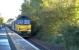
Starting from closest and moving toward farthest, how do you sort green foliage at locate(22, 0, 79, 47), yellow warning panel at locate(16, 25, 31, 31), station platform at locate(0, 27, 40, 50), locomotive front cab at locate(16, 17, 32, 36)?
station platform at locate(0, 27, 40, 50) < green foliage at locate(22, 0, 79, 47) < locomotive front cab at locate(16, 17, 32, 36) < yellow warning panel at locate(16, 25, 31, 31)

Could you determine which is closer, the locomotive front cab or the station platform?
the station platform

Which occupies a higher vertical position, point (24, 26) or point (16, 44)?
point (16, 44)

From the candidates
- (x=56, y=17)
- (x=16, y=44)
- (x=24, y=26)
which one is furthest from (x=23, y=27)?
(x=16, y=44)

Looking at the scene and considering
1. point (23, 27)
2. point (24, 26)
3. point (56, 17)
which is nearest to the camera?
point (56, 17)

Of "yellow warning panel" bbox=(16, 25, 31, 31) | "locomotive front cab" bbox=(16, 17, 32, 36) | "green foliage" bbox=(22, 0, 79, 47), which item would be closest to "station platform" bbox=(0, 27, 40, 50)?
"green foliage" bbox=(22, 0, 79, 47)

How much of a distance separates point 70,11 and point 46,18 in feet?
18.7

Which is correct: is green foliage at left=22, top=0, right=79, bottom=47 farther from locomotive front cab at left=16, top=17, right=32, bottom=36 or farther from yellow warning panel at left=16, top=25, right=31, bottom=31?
yellow warning panel at left=16, top=25, right=31, bottom=31

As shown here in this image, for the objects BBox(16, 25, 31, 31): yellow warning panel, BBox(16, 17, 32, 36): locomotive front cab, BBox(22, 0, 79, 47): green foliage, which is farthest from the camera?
BBox(16, 25, 31, 31): yellow warning panel

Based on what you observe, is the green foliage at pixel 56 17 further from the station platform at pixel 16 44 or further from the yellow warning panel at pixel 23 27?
the yellow warning panel at pixel 23 27

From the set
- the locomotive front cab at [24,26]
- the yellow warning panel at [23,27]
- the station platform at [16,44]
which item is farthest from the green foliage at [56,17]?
the yellow warning panel at [23,27]

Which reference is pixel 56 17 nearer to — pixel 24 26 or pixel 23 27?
pixel 24 26

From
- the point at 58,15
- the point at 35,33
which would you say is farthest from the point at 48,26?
the point at 35,33

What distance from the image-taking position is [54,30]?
3450 cm

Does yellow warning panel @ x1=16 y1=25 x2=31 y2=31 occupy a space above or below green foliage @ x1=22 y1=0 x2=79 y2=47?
below
